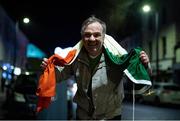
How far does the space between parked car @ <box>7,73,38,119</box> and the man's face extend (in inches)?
469

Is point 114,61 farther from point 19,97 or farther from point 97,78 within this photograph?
point 19,97

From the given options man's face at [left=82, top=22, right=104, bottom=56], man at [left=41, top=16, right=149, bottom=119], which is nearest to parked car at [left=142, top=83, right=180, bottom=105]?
man at [left=41, top=16, right=149, bottom=119]

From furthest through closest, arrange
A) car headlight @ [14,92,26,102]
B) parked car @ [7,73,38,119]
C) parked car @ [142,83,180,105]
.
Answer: parked car @ [142,83,180,105] → car headlight @ [14,92,26,102] → parked car @ [7,73,38,119]

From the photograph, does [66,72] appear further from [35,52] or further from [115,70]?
[35,52]

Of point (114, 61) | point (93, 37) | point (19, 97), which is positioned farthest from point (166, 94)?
point (93, 37)

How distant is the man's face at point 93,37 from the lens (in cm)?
388

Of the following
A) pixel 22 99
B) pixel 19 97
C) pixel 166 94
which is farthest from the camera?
pixel 166 94

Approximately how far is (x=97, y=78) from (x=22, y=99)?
1274 cm

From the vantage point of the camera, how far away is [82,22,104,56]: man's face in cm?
388

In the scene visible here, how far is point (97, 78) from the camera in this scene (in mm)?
3998

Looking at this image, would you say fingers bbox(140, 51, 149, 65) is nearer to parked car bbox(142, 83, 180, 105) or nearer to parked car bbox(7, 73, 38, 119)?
parked car bbox(7, 73, 38, 119)

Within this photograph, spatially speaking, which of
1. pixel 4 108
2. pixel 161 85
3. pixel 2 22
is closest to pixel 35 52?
pixel 2 22

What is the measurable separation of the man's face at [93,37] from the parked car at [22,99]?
39.1 ft

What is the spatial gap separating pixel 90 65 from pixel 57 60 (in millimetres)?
287
